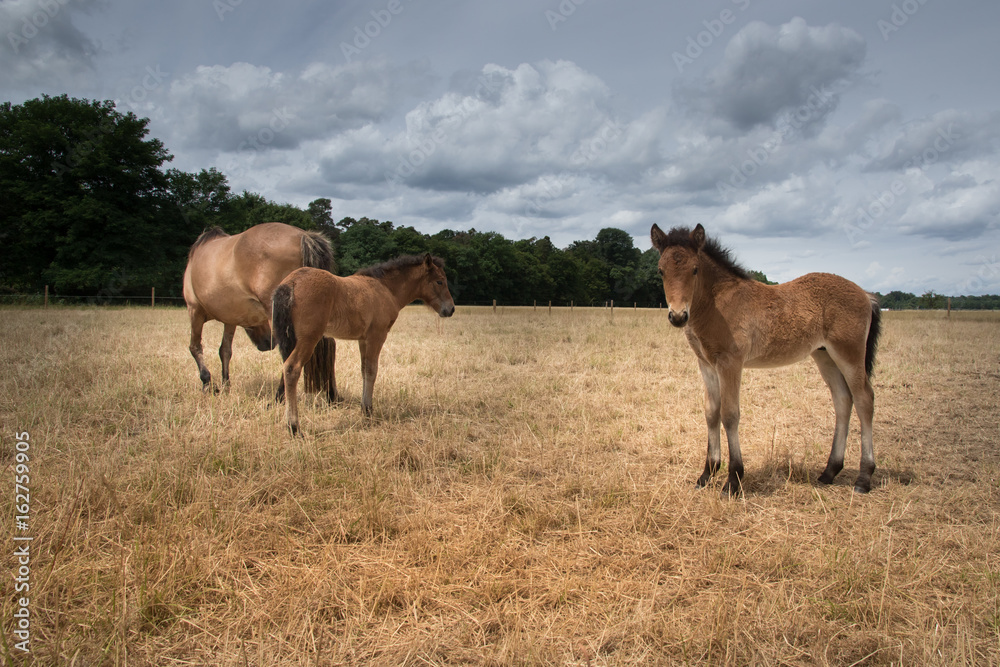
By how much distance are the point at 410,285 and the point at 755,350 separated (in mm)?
4591

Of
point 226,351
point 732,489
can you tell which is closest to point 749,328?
point 732,489

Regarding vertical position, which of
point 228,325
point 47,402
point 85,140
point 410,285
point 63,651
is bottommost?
point 63,651

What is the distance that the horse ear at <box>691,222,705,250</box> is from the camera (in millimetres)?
4289

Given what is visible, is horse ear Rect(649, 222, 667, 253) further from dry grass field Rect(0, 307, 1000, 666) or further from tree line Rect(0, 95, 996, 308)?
tree line Rect(0, 95, 996, 308)

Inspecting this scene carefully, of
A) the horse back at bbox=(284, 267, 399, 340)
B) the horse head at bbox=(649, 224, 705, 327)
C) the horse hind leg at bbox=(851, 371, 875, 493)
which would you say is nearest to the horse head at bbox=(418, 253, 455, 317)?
the horse back at bbox=(284, 267, 399, 340)

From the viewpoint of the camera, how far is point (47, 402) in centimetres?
563

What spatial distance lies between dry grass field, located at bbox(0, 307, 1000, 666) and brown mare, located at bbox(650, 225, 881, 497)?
1.35 feet

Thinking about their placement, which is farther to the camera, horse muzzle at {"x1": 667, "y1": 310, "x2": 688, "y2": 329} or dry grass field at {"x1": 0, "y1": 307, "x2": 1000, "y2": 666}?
horse muzzle at {"x1": 667, "y1": 310, "x2": 688, "y2": 329}

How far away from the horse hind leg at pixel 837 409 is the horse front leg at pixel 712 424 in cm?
108

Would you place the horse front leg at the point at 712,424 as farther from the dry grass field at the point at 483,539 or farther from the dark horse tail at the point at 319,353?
the dark horse tail at the point at 319,353

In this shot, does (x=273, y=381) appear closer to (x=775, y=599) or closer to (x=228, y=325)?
(x=228, y=325)

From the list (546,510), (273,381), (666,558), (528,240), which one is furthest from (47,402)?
(528,240)

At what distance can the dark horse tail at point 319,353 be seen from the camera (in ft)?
22.2

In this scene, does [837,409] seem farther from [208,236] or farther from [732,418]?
[208,236]
